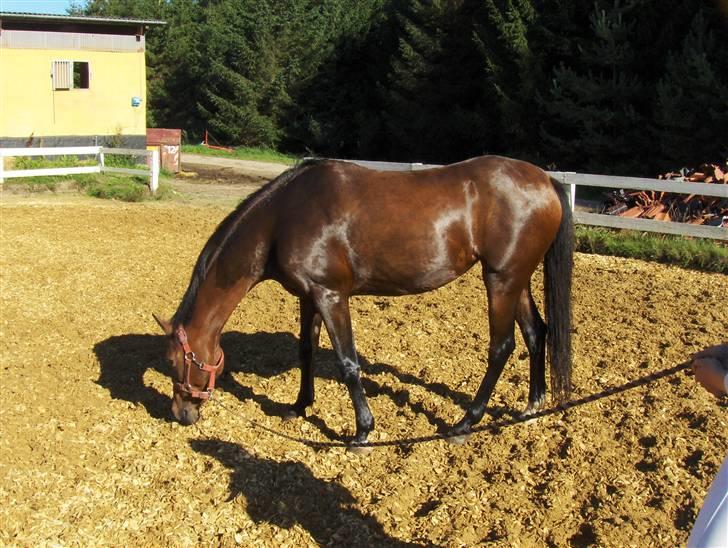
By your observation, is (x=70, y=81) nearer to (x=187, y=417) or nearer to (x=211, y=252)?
(x=211, y=252)

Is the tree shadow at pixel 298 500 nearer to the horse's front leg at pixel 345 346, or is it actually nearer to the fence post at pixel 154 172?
the horse's front leg at pixel 345 346

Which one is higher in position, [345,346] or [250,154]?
[345,346]

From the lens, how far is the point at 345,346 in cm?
493

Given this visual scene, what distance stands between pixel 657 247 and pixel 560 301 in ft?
16.7

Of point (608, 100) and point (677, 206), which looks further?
point (608, 100)

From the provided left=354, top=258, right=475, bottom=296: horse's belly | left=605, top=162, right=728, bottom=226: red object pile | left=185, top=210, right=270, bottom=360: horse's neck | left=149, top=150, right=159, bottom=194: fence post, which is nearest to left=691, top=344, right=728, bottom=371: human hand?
left=354, top=258, right=475, bottom=296: horse's belly

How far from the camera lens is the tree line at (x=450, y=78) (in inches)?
785

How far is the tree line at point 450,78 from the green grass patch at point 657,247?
374 inches

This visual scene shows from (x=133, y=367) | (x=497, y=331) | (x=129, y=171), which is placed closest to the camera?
(x=497, y=331)

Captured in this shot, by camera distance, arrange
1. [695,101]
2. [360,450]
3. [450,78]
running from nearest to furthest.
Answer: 1. [360,450]
2. [695,101]
3. [450,78]

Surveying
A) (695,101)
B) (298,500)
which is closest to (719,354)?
(298,500)

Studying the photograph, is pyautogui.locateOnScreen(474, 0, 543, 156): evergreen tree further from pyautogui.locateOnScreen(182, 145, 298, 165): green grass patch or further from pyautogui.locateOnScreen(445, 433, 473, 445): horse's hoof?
pyautogui.locateOnScreen(445, 433, 473, 445): horse's hoof

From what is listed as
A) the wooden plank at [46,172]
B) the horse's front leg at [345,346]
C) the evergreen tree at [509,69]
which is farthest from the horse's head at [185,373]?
the evergreen tree at [509,69]

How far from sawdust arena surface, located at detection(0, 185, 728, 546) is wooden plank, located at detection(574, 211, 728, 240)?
1830 mm
